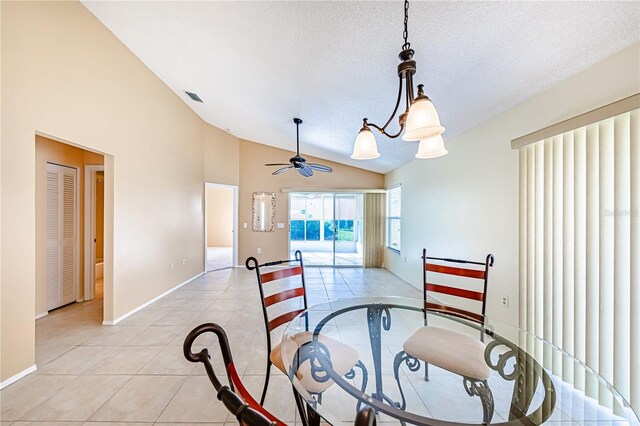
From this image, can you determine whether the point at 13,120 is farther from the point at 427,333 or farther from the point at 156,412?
the point at 427,333

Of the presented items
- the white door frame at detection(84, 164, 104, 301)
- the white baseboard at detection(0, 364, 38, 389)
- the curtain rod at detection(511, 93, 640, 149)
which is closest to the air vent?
the white door frame at detection(84, 164, 104, 301)

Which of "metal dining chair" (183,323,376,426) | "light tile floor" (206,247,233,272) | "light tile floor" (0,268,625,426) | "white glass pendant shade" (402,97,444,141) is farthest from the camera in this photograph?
"light tile floor" (206,247,233,272)

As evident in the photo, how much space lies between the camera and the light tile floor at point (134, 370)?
67.8 inches

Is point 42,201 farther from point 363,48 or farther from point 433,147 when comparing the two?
point 433,147

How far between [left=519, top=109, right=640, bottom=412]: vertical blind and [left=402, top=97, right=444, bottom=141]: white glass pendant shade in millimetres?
1454

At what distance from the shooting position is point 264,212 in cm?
663

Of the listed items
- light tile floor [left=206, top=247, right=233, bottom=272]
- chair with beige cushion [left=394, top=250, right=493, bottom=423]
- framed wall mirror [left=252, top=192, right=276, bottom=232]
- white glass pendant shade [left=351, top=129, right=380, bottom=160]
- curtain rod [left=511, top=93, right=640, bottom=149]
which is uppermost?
curtain rod [left=511, top=93, right=640, bottom=149]

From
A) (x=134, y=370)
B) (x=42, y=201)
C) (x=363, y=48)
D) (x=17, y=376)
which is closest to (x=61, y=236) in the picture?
(x=42, y=201)

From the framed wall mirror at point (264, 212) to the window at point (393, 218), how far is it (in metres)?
2.93

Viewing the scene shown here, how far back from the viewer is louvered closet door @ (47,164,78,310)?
3.38 meters

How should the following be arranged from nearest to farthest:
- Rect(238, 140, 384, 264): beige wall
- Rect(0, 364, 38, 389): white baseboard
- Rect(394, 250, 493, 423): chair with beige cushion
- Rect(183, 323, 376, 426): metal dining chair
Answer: Rect(183, 323, 376, 426): metal dining chair
Rect(394, 250, 493, 423): chair with beige cushion
Rect(0, 364, 38, 389): white baseboard
Rect(238, 140, 384, 264): beige wall

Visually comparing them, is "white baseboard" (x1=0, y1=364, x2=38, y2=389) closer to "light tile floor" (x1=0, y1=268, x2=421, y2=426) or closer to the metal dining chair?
"light tile floor" (x1=0, y1=268, x2=421, y2=426)

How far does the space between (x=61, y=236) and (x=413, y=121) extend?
15.4 feet

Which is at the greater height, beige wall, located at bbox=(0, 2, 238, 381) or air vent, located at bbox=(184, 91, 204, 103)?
air vent, located at bbox=(184, 91, 204, 103)
